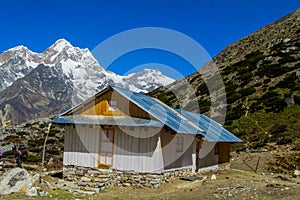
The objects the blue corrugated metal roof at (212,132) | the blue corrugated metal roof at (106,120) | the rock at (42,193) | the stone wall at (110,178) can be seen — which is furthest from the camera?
the blue corrugated metal roof at (212,132)

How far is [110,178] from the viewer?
20.6m

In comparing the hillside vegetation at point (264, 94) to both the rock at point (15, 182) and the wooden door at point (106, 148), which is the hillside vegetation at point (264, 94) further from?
the rock at point (15, 182)

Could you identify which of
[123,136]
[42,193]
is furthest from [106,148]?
[42,193]

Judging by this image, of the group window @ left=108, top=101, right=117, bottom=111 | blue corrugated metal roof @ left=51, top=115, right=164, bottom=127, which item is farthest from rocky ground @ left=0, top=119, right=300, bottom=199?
window @ left=108, top=101, right=117, bottom=111

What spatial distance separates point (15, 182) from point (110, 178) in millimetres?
5855

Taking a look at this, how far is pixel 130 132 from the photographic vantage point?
67.4ft

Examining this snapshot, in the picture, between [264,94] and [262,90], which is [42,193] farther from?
[262,90]

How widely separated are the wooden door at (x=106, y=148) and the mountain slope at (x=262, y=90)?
16.4 meters

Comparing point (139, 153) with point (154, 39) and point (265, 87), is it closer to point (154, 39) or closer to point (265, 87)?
point (154, 39)

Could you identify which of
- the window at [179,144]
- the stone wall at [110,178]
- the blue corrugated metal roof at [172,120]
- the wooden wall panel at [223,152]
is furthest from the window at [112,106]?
the wooden wall panel at [223,152]

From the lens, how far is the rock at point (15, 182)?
15617 mm

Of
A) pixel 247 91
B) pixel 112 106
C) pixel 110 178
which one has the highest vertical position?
pixel 247 91

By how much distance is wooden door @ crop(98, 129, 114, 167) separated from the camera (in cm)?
2102

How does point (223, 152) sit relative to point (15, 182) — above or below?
above
